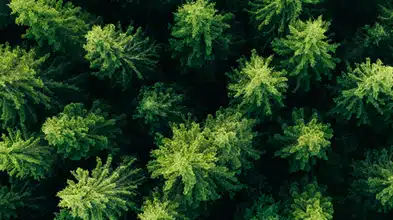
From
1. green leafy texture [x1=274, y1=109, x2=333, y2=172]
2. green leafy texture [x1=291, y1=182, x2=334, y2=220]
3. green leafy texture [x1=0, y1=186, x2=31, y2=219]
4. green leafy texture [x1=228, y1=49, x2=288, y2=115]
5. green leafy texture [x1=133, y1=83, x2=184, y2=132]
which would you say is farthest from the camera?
green leafy texture [x1=0, y1=186, x2=31, y2=219]

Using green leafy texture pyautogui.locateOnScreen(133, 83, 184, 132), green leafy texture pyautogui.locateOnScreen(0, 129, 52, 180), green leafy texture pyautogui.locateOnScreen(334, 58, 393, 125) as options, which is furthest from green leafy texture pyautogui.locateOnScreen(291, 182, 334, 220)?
green leafy texture pyautogui.locateOnScreen(0, 129, 52, 180)

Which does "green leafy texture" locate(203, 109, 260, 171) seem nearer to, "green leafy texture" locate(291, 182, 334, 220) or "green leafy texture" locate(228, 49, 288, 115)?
"green leafy texture" locate(228, 49, 288, 115)

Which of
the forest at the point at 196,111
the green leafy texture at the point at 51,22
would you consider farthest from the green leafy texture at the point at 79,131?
the green leafy texture at the point at 51,22

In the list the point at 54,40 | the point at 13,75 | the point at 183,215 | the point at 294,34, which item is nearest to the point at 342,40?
the point at 294,34

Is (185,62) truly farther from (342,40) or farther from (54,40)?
(342,40)

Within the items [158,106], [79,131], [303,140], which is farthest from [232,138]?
[79,131]
